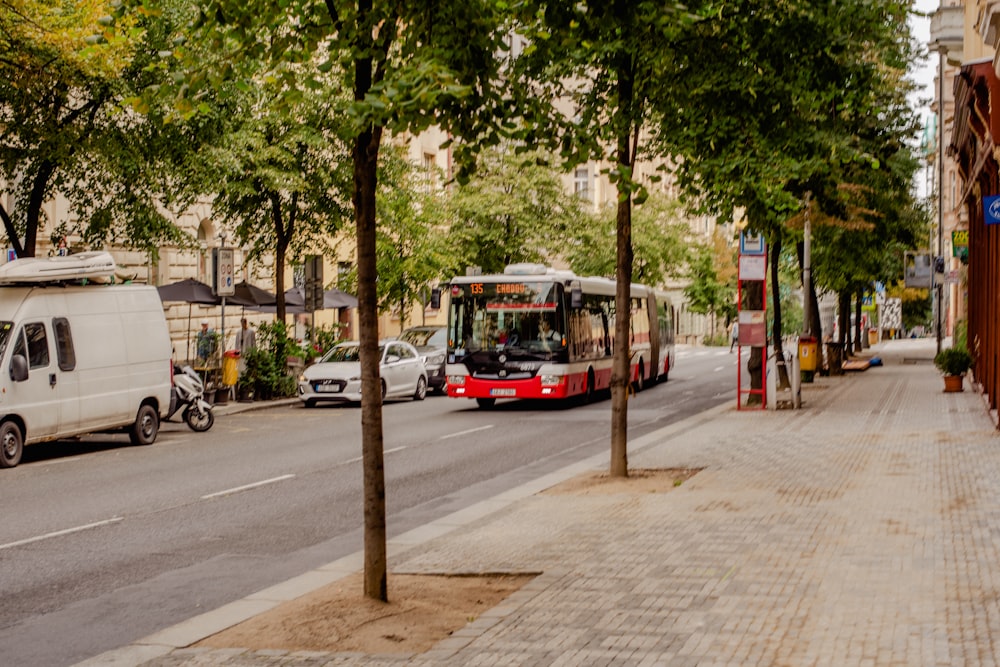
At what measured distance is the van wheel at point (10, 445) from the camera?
1786cm

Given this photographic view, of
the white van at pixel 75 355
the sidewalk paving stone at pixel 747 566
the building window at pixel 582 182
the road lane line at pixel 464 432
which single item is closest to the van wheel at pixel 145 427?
A: the white van at pixel 75 355

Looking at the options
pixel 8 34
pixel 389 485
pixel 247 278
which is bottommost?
pixel 389 485

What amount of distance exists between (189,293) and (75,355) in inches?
504

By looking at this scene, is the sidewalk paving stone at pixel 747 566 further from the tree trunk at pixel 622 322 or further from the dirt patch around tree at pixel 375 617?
the tree trunk at pixel 622 322

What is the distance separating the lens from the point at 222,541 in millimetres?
11742

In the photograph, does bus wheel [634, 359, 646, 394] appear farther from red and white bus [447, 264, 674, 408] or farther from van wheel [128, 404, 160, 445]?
van wheel [128, 404, 160, 445]

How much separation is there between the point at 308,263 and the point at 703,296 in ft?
183

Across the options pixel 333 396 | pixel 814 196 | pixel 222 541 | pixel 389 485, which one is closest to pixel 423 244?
pixel 333 396

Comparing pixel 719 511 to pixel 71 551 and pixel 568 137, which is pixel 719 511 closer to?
pixel 568 137

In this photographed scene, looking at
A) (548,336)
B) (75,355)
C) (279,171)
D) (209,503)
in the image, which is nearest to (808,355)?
(548,336)

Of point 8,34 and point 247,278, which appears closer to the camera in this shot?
point 8,34

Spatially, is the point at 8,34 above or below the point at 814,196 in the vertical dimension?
above

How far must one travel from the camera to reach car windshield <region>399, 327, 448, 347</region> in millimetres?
35875

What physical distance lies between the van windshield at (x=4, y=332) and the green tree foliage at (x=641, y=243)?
1297 inches
